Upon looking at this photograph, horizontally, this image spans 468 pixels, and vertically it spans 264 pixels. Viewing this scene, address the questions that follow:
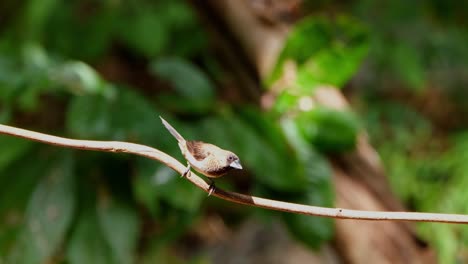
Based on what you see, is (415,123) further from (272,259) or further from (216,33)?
(216,33)

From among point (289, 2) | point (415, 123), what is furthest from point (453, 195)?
point (289, 2)

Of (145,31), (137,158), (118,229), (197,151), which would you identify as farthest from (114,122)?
(145,31)

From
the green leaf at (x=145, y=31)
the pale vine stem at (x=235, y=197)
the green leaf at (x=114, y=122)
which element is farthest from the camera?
the green leaf at (x=145, y=31)

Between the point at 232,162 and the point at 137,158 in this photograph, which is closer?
the point at 232,162

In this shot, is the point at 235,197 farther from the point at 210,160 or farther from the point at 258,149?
the point at 258,149

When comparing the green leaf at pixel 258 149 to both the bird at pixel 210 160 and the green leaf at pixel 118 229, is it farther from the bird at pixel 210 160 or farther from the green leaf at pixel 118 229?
the bird at pixel 210 160

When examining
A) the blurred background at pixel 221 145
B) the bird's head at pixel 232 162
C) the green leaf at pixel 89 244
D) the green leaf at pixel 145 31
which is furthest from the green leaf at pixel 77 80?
the bird's head at pixel 232 162

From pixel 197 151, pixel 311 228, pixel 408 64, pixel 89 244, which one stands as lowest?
pixel 89 244
